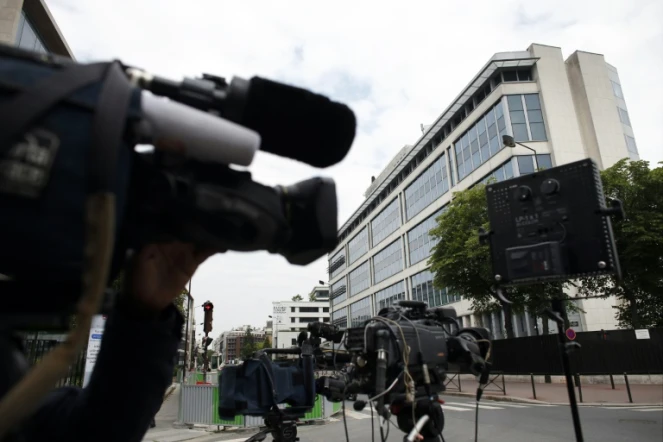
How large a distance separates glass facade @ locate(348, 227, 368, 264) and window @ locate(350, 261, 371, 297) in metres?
1.65

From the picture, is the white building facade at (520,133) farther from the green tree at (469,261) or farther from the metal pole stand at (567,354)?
the metal pole stand at (567,354)

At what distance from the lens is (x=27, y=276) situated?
60 cm

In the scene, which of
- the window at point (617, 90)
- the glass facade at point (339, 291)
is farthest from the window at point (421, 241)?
the glass facade at point (339, 291)

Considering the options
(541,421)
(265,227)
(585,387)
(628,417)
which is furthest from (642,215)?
(265,227)

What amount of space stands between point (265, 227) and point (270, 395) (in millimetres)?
4116

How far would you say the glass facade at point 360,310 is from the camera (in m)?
51.3

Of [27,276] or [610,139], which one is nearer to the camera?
[27,276]

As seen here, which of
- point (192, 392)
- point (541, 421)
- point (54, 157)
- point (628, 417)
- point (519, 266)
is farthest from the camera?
point (192, 392)

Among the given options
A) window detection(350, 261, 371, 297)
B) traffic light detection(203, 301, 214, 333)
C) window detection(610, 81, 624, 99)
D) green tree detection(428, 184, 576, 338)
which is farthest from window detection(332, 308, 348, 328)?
traffic light detection(203, 301, 214, 333)

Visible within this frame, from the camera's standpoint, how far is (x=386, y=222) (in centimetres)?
4569

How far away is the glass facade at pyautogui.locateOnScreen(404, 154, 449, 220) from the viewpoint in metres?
33.5

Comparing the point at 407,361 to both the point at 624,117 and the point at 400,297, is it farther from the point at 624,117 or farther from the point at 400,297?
the point at 400,297

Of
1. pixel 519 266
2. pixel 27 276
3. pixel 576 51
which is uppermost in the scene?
pixel 576 51

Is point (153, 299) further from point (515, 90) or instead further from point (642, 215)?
point (515, 90)
